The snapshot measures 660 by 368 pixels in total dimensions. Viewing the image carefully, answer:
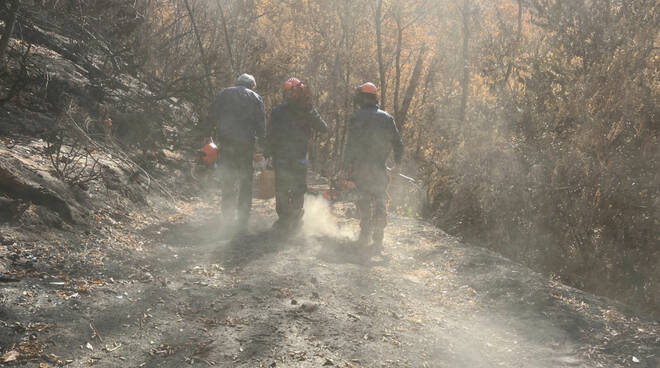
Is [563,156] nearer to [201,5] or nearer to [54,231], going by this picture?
[54,231]

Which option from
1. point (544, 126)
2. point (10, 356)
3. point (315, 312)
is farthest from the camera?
point (544, 126)

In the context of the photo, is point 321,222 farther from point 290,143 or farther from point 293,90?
point 293,90

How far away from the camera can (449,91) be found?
19.9m

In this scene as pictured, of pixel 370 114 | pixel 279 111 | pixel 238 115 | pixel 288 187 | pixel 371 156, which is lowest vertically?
pixel 288 187

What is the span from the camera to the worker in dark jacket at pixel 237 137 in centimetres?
722

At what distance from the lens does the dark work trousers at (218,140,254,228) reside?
7.40 metres

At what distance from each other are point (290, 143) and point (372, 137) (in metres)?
1.22

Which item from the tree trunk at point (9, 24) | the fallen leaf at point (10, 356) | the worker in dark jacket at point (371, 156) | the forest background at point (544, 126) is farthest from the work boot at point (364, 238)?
the tree trunk at point (9, 24)

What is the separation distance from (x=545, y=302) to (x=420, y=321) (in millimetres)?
1551

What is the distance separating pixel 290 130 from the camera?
718cm

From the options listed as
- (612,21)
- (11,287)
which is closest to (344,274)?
(11,287)

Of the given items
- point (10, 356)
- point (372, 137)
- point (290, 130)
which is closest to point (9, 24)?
point (290, 130)

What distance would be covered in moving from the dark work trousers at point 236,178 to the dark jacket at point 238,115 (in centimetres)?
15

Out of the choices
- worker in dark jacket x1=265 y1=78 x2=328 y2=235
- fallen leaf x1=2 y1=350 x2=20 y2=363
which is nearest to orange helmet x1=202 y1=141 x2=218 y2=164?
worker in dark jacket x1=265 y1=78 x2=328 y2=235
